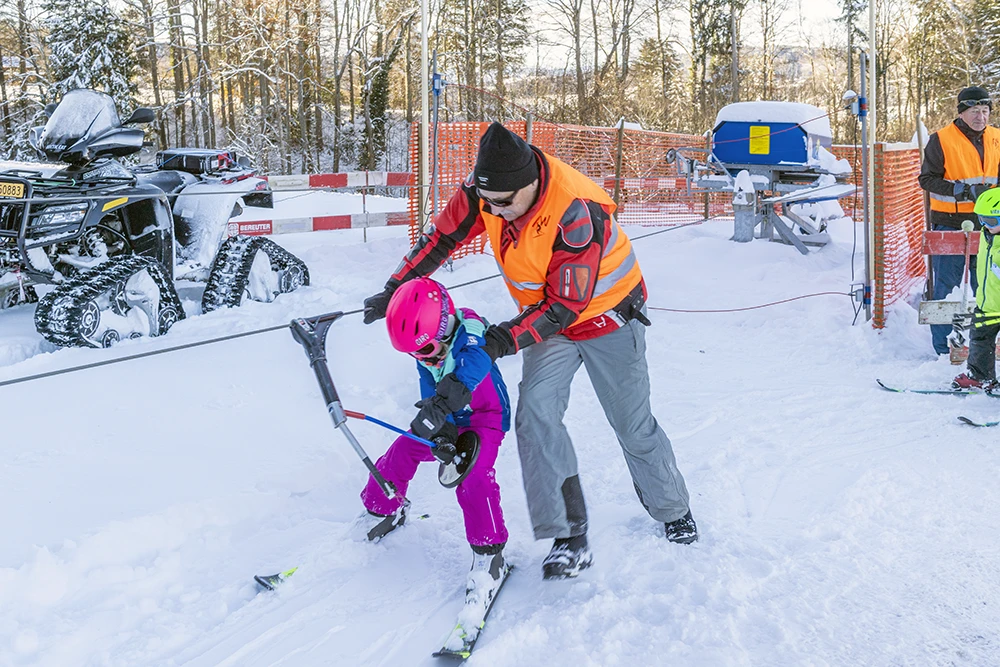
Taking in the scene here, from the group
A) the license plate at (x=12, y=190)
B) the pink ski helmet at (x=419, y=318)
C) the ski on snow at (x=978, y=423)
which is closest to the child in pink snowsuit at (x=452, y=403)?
the pink ski helmet at (x=419, y=318)

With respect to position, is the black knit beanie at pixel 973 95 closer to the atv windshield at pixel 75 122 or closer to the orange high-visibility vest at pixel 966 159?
the orange high-visibility vest at pixel 966 159

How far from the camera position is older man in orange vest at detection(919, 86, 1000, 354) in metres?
6.77

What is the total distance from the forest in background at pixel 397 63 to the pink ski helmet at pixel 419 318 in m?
23.4

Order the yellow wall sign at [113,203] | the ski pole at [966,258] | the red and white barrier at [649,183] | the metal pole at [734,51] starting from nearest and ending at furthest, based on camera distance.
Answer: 1. the ski pole at [966,258]
2. the yellow wall sign at [113,203]
3. the red and white barrier at [649,183]
4. the metal pole at [734,51]

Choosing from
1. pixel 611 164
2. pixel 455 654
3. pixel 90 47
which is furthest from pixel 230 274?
pixel 90 47

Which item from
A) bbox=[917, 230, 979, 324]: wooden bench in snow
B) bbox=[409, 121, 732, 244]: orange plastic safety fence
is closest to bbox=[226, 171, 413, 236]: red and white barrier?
bbox=[409, 121, 732, 244]: orange plastic safety fence

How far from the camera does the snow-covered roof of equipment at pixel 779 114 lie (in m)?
11.1

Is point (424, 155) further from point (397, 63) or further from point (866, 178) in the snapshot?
point (397, 63)

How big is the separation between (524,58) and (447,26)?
3764 mm

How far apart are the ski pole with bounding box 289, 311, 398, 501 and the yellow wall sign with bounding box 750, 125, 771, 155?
29.7 ft

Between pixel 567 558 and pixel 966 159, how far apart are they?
548 centimetres

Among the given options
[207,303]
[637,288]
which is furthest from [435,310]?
[207,303]

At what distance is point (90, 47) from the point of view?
94.3 ft

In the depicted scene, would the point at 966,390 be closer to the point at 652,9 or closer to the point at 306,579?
the point at 306,579
